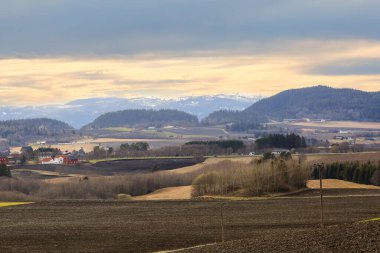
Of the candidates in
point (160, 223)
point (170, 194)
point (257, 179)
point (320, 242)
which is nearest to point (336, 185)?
point (257, 179)

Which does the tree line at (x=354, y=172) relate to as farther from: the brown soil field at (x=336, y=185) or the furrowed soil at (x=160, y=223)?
the furrowed soil at (x=160, y=223)

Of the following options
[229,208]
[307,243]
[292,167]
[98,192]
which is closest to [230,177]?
[292,167]

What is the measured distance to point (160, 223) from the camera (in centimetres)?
6994

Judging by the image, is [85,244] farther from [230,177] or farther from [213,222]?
[230,177]

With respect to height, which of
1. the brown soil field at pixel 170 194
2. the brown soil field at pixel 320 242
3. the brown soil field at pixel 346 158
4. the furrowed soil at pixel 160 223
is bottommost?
the brown soil field at pixel 170 194

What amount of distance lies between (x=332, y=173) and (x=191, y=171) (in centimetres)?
3579

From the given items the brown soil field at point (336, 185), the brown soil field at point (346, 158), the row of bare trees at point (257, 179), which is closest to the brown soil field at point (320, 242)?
the row of bare trees at point (257, 179)

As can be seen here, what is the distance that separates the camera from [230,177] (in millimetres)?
128750

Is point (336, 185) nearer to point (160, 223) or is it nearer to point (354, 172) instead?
point (354, 172)

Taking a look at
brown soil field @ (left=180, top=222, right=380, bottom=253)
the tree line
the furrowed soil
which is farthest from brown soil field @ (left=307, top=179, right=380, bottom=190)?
brown soil field @ (left=180, top=222, right=380, bottom=253)

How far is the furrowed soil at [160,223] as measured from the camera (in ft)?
175

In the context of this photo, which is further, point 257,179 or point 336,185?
point 336,185

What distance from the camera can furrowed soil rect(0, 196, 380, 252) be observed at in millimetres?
53375

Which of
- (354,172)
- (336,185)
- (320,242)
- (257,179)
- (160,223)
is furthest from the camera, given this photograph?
(354,172)
